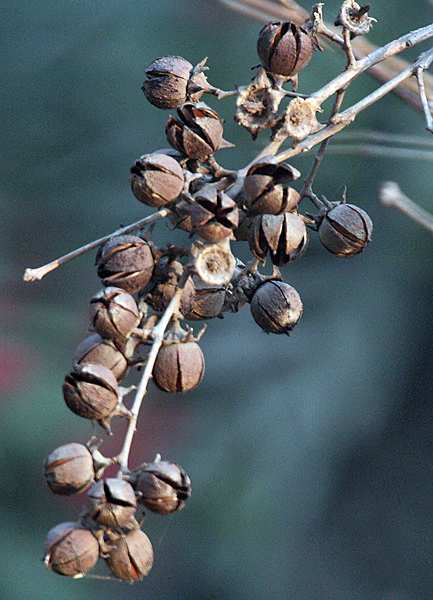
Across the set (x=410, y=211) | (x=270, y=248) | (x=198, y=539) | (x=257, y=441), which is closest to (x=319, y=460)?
(x=257, y=441)

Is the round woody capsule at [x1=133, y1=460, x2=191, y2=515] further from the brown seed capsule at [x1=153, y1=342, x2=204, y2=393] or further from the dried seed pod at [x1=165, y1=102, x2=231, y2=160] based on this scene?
the dried seed pod at [x1=165, y1=102, x2=231, y2=160]

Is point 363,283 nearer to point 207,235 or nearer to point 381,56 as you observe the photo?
point 381,56

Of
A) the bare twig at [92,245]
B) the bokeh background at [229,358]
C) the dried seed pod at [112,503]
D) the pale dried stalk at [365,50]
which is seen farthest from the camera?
the bokeh background at [229,358]

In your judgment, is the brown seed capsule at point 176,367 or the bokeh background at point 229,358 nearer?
the brown seed capsule at point 176,367

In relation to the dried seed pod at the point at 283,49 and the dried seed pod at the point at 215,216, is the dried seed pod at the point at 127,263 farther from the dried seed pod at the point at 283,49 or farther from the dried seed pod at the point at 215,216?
the dried seed pod at the point at 283,49

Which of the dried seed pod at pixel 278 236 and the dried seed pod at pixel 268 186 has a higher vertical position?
the dried seed pod at pixel 268 186

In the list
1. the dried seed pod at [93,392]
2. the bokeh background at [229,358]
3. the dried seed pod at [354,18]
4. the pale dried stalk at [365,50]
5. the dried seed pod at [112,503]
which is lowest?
the bokeh background at [229,358]

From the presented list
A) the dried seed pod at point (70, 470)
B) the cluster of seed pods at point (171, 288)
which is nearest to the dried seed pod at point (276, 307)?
the cluster of seed pods at point (171, 288)
